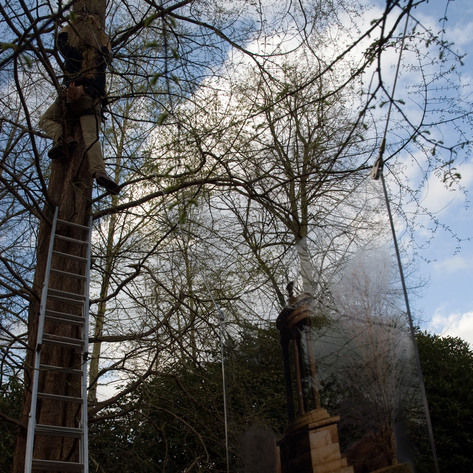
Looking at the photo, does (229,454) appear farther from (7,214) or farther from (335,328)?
(7,214)

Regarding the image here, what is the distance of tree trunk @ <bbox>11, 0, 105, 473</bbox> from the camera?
4270 millimetres

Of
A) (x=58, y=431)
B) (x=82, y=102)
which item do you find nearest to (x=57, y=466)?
(x=58, y=431)

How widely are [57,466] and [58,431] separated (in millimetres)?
247

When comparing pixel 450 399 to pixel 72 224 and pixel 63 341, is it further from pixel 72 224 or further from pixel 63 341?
pixel 72 224

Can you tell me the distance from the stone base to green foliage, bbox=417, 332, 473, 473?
2186mm

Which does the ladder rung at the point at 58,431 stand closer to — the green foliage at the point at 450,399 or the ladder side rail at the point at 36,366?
the ladder side rail at the point at 36,366

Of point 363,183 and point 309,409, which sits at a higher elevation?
point 363,183

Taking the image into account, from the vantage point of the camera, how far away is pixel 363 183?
399 centimetres

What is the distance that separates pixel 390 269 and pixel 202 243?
2.86m

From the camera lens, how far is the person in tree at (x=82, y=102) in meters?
5.25

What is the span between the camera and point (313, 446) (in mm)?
3076

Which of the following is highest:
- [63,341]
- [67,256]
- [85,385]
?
[67,256]

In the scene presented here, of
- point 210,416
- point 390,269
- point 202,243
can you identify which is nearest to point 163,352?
point 210,416

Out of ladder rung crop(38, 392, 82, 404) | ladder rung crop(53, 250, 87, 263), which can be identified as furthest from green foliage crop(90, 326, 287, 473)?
ladder rung crop(53, 250, 87, 263)
